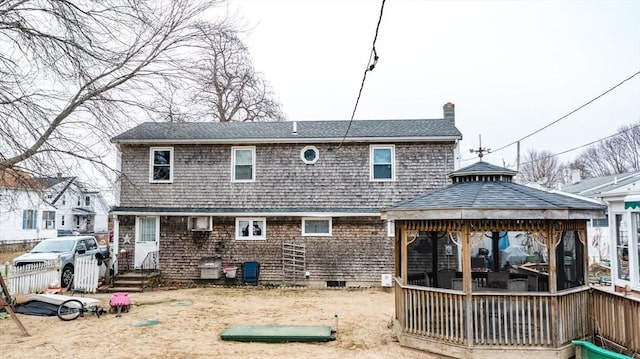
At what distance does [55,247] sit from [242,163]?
6977 mm

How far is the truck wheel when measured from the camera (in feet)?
45.6

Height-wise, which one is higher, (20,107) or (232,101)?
(232,101)

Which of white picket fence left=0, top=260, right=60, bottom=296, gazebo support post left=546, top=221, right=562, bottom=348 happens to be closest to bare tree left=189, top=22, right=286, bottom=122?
white picket fence left=0, top=260, right=60, bottom=296

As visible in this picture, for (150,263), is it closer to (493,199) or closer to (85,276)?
(85,276)

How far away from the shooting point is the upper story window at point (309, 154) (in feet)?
48.8

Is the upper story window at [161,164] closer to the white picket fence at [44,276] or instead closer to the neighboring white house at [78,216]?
the white picket fence at [44,276]

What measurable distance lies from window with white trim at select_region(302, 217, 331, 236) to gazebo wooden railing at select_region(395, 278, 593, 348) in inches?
279

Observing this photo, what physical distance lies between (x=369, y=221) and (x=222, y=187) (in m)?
5.23

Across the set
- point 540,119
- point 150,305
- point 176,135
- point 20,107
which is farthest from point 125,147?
point 540,119

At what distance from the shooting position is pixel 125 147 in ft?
49.9

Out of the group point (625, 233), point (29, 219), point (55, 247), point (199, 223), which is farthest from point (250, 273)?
point (29, 219)

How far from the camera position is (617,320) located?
6.87 metres

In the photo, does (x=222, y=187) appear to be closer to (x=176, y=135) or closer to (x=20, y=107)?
(x=176, y=135)

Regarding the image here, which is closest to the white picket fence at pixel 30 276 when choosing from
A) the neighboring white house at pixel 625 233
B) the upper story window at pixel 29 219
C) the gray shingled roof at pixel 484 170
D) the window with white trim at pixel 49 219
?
the gray shingled roof at pixel 484 170
